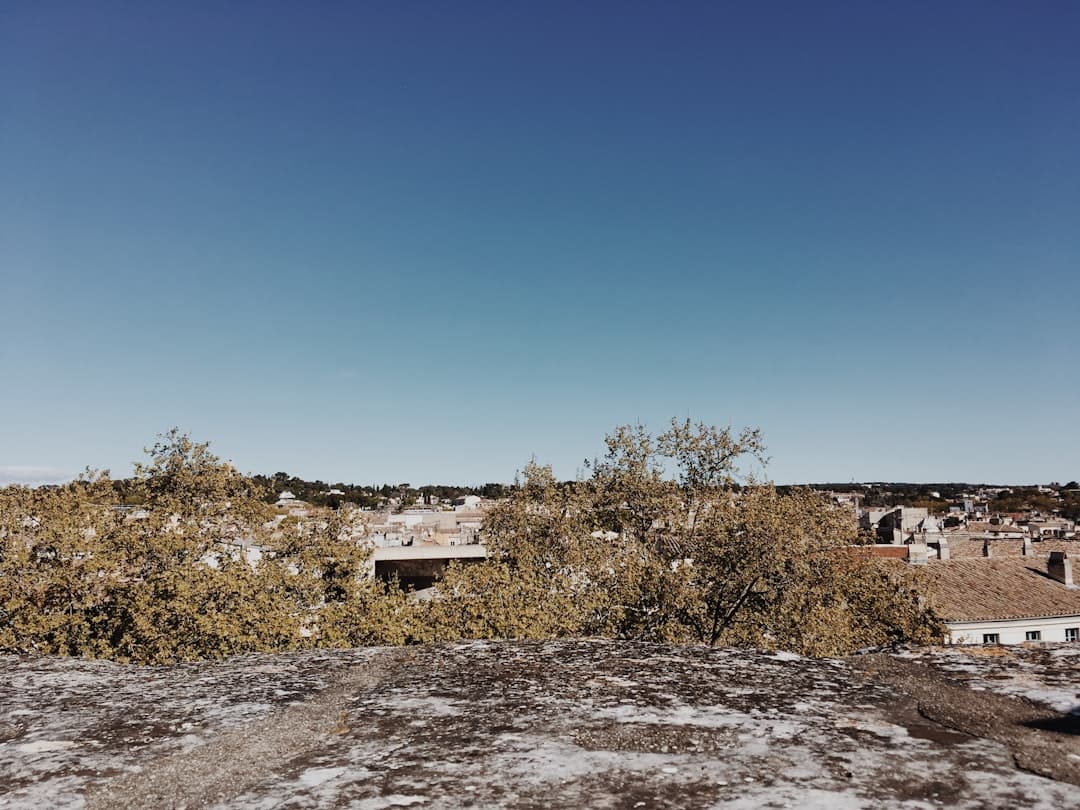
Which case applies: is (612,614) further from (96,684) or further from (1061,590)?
(1061,590)

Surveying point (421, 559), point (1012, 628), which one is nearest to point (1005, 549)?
point (1012, 628)

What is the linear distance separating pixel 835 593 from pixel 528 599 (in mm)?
10484

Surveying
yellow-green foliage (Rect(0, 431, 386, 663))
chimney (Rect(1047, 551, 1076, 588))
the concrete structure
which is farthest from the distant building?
yellow-green foliage (Rect(0, 431, 386, 663))

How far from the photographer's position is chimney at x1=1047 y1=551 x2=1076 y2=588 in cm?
3934

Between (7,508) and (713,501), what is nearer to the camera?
(7,508)

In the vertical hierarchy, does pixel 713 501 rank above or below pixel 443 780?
above

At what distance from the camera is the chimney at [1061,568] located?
39344 mm

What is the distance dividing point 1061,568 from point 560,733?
153ft

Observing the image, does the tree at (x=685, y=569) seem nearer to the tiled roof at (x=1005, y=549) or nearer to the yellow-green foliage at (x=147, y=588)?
the yellow-green foliage at (x=147, y=588)

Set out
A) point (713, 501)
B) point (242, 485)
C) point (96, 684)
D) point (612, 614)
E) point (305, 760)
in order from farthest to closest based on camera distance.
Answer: point (713, 501)
point (242, 485)
point (612, 614)
point (96, 684)
point (305, 760)

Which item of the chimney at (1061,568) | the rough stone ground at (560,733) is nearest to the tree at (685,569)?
the rough stone ground at (560,733)

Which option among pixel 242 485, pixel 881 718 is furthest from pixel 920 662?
pixel 242 485

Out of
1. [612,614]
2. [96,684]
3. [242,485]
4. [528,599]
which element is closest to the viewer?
[96,684]

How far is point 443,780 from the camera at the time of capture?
2.49 meters
